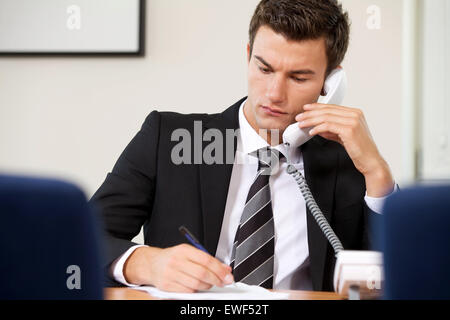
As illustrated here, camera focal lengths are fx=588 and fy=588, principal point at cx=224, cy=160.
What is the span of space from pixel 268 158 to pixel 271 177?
0.05 meters

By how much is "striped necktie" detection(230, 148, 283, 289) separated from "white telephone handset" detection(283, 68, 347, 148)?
4.0 inches

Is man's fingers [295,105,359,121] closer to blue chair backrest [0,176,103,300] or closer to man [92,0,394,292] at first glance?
man [92,0,394,292]

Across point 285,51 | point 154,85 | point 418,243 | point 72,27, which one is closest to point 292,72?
point 285,51

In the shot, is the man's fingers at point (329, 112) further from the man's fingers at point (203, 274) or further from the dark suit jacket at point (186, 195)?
the man's fingers at point (203, 274)

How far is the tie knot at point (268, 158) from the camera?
1.40m

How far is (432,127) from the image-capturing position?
86.8 inches

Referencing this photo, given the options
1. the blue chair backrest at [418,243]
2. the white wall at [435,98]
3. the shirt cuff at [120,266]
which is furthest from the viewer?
the white wall at [435,98]

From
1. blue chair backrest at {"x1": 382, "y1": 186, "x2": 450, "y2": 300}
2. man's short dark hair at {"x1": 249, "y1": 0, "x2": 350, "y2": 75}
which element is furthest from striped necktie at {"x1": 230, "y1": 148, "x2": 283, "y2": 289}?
blue chair backrest at {"x1": 382, "y1": 186, "x2": 450, "y2": 300}

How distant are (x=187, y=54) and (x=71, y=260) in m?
1.91

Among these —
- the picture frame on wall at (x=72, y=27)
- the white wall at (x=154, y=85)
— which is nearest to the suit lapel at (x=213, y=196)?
the white wall at (x=154, y=85)

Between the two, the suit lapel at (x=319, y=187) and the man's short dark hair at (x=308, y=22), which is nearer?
the suit lapel at (x=319, y=187)

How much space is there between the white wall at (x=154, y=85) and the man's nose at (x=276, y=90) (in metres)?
0.83

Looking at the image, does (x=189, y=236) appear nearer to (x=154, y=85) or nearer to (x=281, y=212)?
(x=281, y=212)
